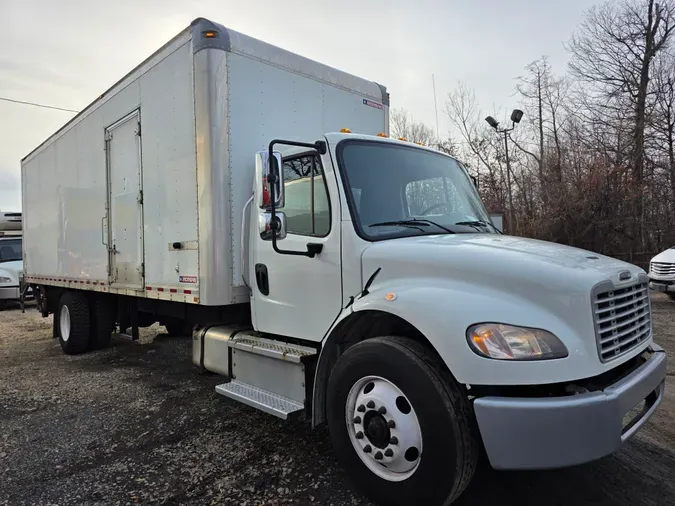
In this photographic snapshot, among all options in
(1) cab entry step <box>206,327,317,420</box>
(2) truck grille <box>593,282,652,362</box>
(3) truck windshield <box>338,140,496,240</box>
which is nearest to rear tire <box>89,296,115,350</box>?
(1) cab entry step <box>206,327,317,420</box>

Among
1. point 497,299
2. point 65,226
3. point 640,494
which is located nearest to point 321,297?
point 497,299

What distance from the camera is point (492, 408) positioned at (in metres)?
2.35

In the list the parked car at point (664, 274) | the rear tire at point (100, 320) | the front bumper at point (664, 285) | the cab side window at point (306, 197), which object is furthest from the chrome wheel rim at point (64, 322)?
the front bumper at point (664, 285)

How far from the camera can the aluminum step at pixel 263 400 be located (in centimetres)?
346

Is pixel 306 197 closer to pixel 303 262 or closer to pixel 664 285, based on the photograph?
pixel 303 262

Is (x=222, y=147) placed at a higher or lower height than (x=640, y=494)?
higher

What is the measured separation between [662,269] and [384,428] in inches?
414

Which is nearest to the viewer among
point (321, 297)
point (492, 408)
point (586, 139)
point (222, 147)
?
point (492, 408)

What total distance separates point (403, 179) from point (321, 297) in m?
1.11

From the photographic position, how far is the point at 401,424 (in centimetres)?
269

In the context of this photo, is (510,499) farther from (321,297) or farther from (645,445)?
(321,297)

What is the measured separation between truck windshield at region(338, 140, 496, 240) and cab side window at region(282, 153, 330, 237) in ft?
0.70

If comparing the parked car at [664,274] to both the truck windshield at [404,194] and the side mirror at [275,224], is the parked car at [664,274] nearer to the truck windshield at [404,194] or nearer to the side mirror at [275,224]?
the truck windshield at [404,194]

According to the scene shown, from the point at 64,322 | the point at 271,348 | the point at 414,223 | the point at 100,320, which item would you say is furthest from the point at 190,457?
the point at 64,322
